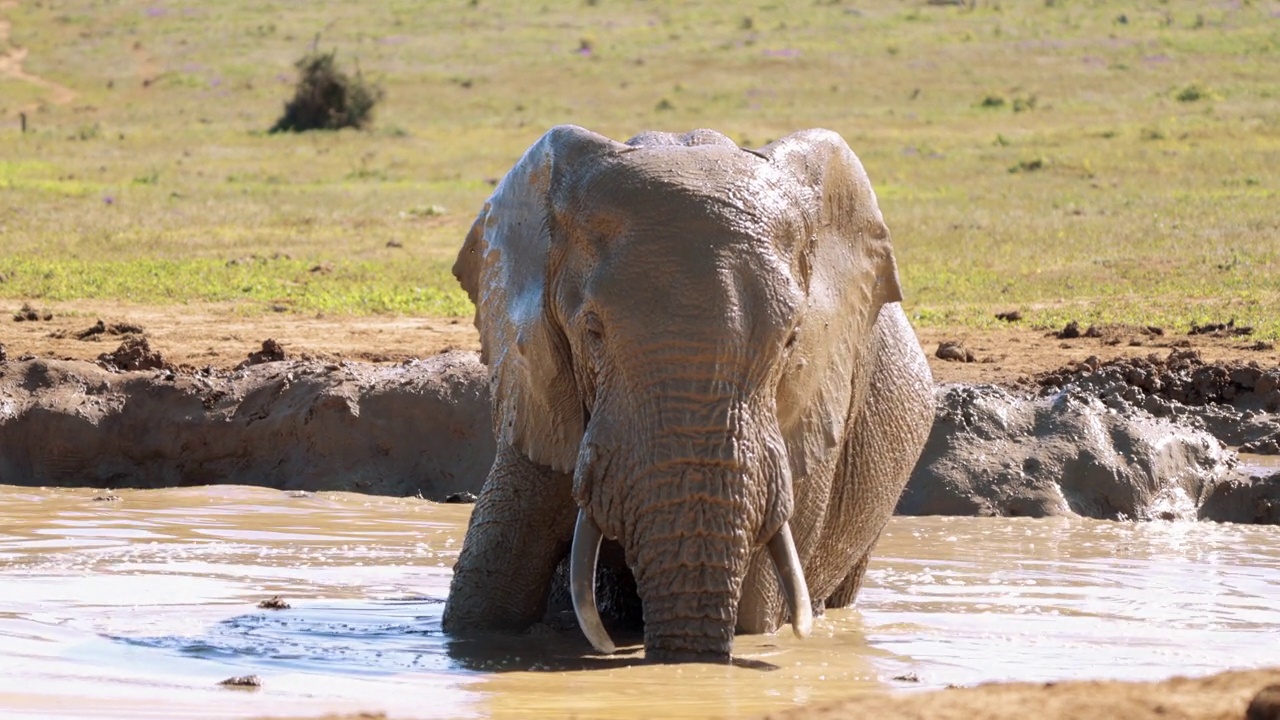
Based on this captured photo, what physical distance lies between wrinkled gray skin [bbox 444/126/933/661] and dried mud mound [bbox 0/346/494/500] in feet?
12.5

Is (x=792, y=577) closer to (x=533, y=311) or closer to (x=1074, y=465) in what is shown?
(x=533, y=311)

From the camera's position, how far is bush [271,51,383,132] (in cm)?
3241

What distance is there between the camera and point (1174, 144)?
2570 cm

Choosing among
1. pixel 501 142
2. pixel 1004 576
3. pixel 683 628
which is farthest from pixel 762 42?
pixel 683 628

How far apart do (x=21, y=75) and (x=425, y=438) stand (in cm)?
3524

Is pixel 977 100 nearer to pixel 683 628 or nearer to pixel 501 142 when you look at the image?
pixel 501 142

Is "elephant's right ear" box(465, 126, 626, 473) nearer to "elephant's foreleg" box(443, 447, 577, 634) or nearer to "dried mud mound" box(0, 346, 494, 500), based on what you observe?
"elephant's foreleg" box(443, 447, 577, 634)

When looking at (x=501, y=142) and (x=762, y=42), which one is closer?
(x=501, y=142)

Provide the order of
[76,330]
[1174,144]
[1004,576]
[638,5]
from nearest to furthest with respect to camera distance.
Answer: [1004,576] → [76,330] → [1174,144] → [638,5]

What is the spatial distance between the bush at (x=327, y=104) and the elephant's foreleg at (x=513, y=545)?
89.3 ft

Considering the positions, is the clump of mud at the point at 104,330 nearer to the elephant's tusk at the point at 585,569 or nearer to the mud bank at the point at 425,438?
the mud bank at the point at 425,438

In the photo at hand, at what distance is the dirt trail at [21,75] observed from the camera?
128ft

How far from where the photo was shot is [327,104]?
32.5 metres

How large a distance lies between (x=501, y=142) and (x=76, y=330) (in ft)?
54.8
